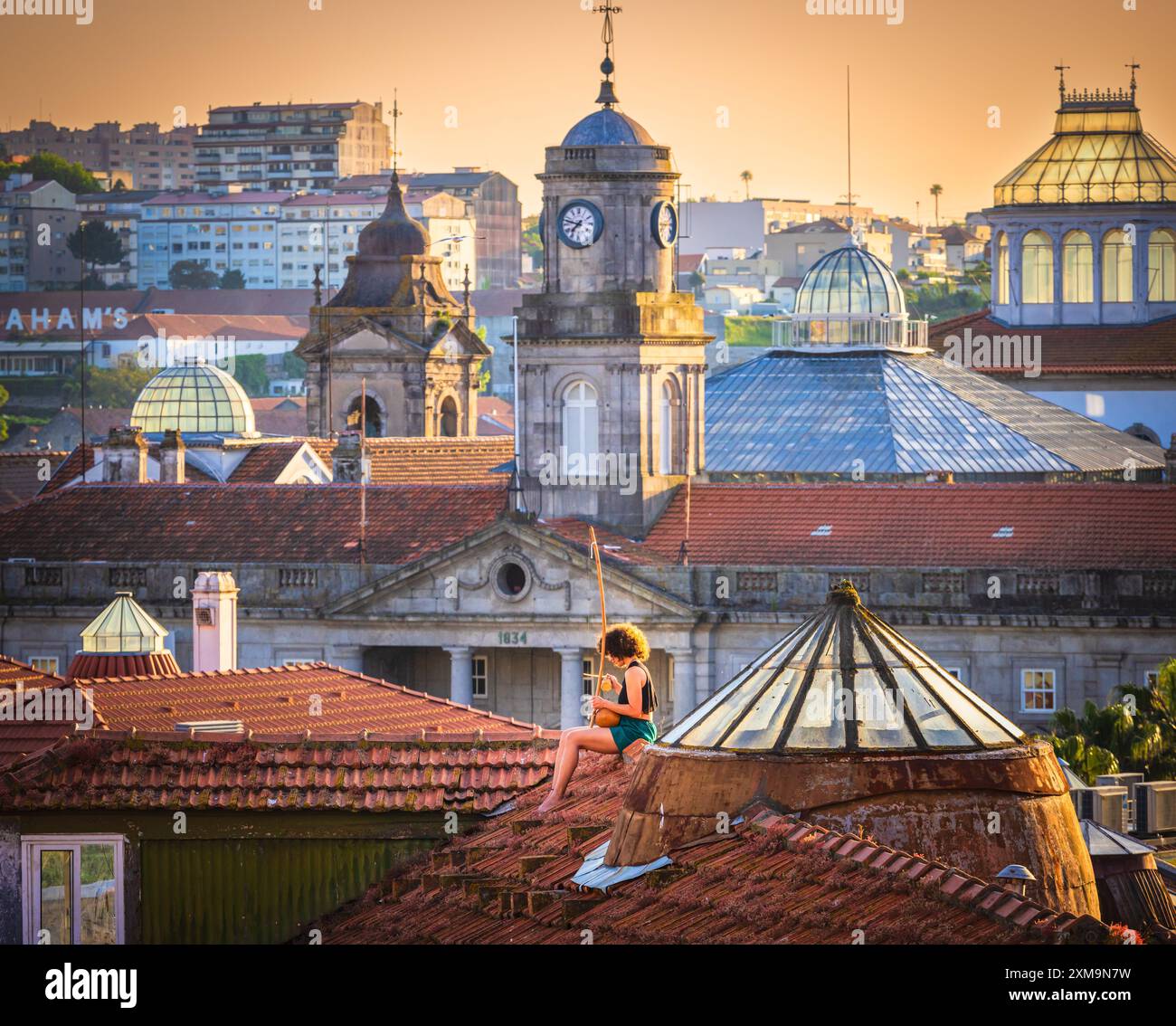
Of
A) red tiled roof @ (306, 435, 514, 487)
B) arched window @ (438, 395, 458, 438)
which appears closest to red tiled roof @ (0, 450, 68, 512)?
red tiled roof @ (306, 435, 514, 487)

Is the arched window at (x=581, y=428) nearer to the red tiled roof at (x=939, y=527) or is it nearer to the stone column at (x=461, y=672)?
the red tiled roof at (x=939, y=527)

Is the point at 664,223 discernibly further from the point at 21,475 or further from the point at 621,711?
the point at 621,711

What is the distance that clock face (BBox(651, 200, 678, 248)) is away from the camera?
86.2 metres

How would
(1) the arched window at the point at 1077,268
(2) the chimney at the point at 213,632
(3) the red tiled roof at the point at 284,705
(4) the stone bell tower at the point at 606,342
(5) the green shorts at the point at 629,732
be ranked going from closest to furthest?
1. (5) the green shorts at the point at 629,732
2. (3) the red tiled roof at the point at 284,705
3. (2) the chimney at the point at 213,632
4. (4) the stone bell tower at the point at 606,342
5. (1) the arched window at the point at 1077,268

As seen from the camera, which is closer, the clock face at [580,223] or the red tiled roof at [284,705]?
the red tiled roof at [284,705]

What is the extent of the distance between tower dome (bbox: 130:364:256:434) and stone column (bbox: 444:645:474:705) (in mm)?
28147

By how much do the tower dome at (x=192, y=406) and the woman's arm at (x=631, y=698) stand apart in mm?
79871

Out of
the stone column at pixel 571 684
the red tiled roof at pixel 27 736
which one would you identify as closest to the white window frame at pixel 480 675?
the stone column at pixel 571 684

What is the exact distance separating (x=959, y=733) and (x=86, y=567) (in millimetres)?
58101

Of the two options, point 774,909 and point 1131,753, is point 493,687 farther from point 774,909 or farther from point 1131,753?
point 774,909

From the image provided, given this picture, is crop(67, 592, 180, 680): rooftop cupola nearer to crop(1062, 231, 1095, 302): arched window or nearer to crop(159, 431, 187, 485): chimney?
crop(159, 431, 187, 485): chimney

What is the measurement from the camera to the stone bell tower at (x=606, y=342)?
280 feet

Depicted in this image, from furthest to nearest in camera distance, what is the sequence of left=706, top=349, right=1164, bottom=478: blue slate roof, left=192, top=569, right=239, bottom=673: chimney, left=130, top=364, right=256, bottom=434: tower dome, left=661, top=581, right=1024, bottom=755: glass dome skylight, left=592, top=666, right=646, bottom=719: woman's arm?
1. left=130, top=364, right=256, bottom=434: tower dome
2. left=706, top=349, right=1164, bottom=478: blue slate roof
3. left=192, top=569, right=239, bottom=673: chimney
4. left=592, top=666, right=646, bottom=719: woman's arm
5. left=661, top=581, right=1024, bottom=755: glass dome skylight
